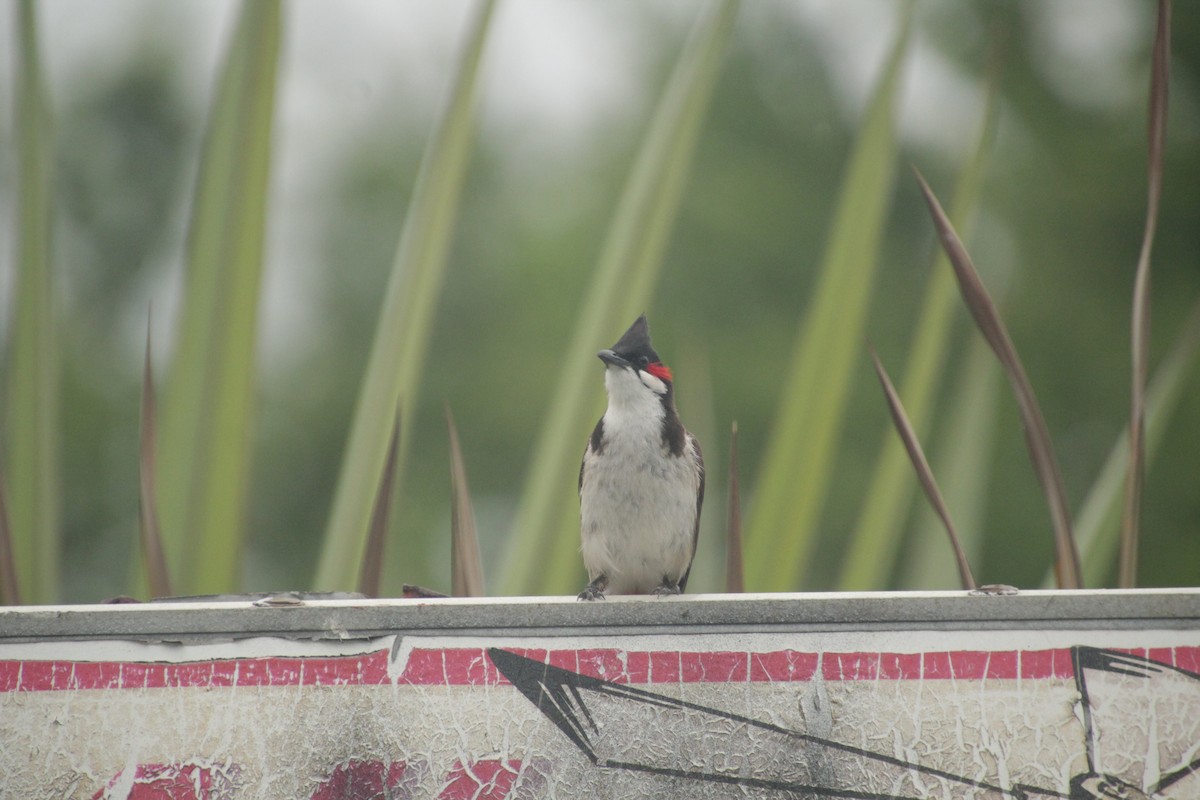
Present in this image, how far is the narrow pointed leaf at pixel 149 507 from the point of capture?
2.19 metres

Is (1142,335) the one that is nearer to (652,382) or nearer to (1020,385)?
(1020,385)

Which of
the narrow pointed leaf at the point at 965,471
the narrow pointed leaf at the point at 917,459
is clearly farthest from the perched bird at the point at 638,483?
the narrow pointed leaf at the point at 965,471

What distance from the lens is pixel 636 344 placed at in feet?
8.45

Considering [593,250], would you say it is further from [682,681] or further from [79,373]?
[682,681]

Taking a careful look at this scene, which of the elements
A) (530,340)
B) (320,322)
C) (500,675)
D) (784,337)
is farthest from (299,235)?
(500,675)

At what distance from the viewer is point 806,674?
1.69 metres

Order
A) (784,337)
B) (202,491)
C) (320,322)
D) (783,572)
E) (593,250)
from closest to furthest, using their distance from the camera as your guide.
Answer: (202,491) → (783,572) → (784,337) → (593,250) → (320,322)

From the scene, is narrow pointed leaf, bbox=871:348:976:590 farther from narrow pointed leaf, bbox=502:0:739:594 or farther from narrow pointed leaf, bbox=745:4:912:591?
narrow pointed leaf, bbox=502:0:739:594

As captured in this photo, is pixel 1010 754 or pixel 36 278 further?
pixel 36 278

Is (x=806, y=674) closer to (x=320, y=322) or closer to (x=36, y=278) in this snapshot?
(x=36, y=278)

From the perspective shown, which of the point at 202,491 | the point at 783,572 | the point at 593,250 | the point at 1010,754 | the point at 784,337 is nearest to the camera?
the point at 1010,754

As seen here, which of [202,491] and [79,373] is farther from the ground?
[79,373]

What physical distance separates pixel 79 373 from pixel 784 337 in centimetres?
551

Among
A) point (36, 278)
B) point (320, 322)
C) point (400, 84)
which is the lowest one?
point (36, 278)
